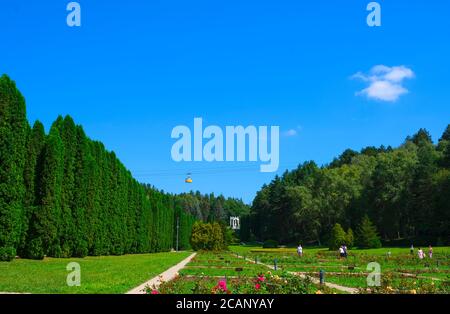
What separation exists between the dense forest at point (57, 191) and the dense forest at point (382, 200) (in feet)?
132

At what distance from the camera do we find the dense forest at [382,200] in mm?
64000

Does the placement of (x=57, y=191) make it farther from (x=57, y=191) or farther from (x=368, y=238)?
(x=368, y=238)

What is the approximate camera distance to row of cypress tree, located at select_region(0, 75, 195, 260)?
23.4 m

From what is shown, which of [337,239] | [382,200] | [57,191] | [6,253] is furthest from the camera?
[382,200]

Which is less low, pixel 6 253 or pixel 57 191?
pixel 57 191

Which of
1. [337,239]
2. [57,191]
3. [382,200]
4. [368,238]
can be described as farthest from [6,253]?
[382,200]

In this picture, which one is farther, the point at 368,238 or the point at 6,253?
the point at 368,238

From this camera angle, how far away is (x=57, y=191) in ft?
91.9

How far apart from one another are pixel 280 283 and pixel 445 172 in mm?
56626

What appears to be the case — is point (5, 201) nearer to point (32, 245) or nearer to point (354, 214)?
point (32, 245)

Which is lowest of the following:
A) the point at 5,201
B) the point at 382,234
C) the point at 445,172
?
the point at 382,234

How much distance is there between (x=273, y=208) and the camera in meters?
114

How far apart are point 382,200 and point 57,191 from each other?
5633 centimetres

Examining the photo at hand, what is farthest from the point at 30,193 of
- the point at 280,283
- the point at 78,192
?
the point at 280,283
